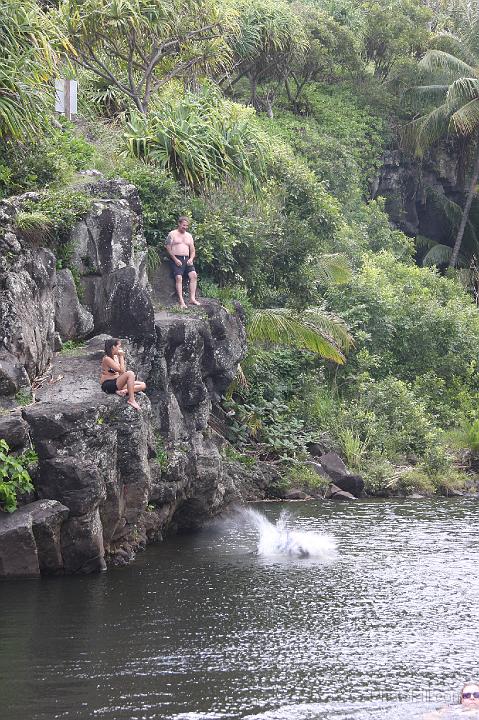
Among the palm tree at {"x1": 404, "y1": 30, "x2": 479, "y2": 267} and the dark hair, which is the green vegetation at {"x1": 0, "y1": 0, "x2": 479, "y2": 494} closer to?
the dark hair

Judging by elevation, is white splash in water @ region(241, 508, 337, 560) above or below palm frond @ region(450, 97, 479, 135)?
below

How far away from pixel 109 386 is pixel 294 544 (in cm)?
404

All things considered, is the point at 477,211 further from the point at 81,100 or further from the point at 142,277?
the point at 142,277

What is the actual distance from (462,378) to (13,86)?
17.0 meters

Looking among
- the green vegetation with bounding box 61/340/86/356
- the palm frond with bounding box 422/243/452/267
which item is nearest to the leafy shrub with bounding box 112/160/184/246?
the green vegetation with bounding box 61/340/86/356

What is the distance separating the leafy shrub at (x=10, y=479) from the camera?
14.1 meters

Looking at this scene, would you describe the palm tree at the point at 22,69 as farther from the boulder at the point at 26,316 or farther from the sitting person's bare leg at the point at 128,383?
the sitting person's bare leg at the point at 128,383

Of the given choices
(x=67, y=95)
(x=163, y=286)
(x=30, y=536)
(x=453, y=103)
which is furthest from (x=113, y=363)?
(x=453, y=103)

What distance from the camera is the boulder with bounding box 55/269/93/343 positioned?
58.7ft

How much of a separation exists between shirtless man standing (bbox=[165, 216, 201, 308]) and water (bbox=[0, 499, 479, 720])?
17.1 feet

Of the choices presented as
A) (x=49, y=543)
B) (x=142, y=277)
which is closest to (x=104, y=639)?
(x=49, y=543)

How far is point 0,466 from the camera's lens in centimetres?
1415

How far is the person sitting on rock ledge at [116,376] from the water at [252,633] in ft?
8.81

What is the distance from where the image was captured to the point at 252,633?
12.3 meters
